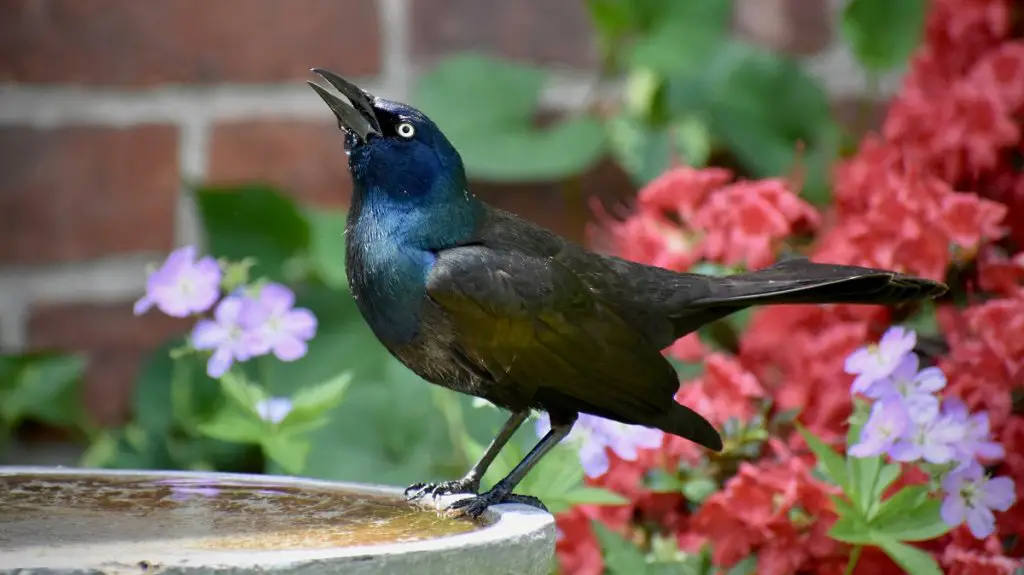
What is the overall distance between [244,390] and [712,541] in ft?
1.68

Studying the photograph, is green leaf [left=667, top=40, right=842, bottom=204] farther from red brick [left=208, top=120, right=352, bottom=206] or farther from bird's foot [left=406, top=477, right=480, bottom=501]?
bird's foot [left=406, top=477, right=480, bottom=501]

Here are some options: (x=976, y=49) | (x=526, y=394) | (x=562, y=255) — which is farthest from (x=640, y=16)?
(x=526, y=394)

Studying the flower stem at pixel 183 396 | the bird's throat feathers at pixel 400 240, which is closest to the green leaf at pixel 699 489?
the bird's throat feathers at pixel 400 240

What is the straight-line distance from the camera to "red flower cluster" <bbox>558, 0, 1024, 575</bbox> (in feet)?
4.48

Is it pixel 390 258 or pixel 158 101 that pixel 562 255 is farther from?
pixel 158 101

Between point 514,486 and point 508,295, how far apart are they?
0.18 meters

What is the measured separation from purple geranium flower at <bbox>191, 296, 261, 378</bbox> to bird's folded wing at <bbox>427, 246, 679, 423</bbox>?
0.94 feet

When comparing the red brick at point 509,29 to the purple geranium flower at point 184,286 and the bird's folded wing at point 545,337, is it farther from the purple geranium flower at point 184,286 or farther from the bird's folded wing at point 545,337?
the bird's folded wing at point 545,337

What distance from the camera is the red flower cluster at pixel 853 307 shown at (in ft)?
4.48

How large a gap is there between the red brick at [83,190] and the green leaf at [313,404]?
700 mm

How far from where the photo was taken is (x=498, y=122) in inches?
84.0

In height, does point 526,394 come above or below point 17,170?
below

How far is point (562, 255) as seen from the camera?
53.2 inches

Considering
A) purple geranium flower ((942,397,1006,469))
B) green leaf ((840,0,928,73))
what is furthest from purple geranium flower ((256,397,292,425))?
green leaf ((840,0,928,73))
